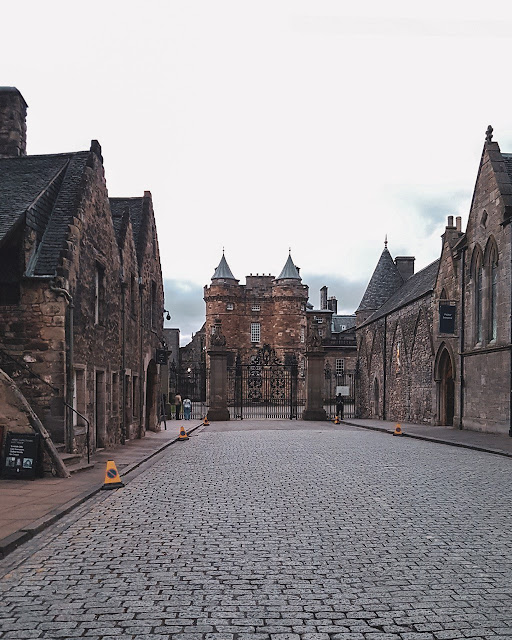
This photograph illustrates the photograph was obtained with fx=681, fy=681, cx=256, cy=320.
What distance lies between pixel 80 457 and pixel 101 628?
10.0 m

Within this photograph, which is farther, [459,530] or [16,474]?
[16,474]

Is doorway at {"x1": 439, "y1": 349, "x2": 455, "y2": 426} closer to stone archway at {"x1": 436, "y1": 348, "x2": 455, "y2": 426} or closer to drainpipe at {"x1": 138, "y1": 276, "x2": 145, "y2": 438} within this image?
stone archway at {"x1": 436, "y1": 348, "x2": 455, "y2": 426}

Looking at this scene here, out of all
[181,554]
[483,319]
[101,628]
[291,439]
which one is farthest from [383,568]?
[483,319]

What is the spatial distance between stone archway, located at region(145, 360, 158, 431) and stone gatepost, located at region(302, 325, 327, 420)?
38.9ft

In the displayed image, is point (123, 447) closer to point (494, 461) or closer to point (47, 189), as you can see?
point (47, 189)

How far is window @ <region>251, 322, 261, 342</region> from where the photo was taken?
74312mm

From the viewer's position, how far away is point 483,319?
25109 millimetres

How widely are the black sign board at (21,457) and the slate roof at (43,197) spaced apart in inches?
150

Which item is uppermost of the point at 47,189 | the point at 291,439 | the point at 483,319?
the point at 47,189

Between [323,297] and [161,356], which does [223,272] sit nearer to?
[323,297]

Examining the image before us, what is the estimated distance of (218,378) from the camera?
3650 centimetres

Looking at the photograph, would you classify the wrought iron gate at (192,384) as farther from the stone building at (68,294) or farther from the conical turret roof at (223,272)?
the stone building at (68,294)

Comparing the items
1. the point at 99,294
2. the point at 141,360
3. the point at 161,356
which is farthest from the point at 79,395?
the point at 161,356

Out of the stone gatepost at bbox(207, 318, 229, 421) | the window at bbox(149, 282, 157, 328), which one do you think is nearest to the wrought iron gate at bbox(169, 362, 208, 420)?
the stone gatepost at bbox(207, 318, 229, 421)
